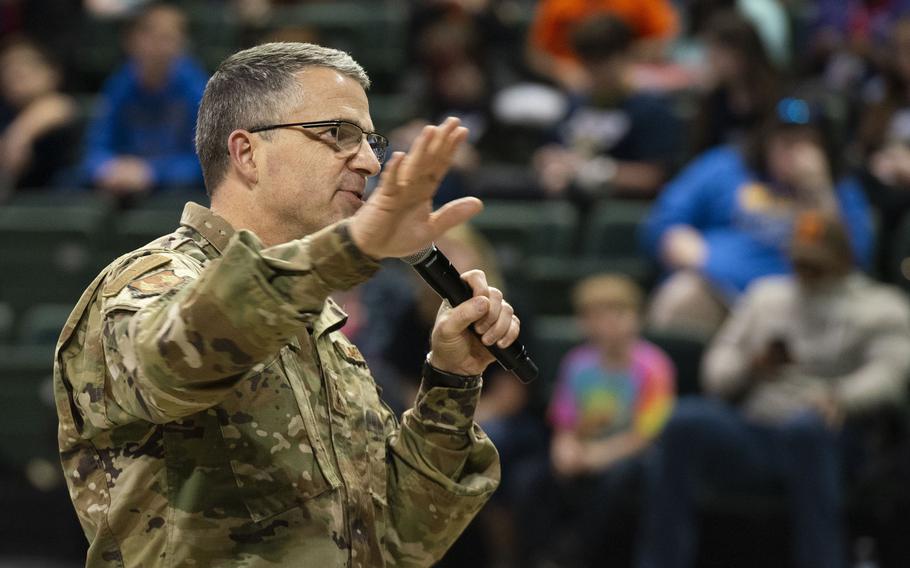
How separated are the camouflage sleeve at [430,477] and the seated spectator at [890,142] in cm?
396

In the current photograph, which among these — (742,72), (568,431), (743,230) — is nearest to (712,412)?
(568,431)

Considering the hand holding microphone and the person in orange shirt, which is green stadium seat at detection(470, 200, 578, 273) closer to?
the person in orange shirt

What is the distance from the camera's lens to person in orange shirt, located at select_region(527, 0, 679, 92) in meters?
7.30

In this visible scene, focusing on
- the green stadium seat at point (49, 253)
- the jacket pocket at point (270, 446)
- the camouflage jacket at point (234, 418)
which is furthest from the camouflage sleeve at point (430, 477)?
the green stadium seat at point (49, 253)

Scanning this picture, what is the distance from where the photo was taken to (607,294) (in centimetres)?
563

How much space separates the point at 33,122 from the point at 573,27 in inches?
113

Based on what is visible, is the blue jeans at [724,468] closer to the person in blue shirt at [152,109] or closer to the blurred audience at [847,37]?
the blurred audience at [847,37]

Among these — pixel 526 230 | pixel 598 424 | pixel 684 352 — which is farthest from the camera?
pixel 526 230

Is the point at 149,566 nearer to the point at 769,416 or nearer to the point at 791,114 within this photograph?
the point at 769,416

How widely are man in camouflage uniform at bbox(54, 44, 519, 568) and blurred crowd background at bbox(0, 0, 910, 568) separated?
9.04 feet

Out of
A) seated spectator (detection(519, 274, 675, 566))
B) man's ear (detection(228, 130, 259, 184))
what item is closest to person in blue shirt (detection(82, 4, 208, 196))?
seated spectator (detection(519, 274, 675, 566))

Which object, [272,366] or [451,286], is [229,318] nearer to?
[272,366]

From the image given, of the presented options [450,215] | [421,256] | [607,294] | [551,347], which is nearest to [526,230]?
[551,347]

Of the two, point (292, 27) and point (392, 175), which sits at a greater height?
point (392, 175)
